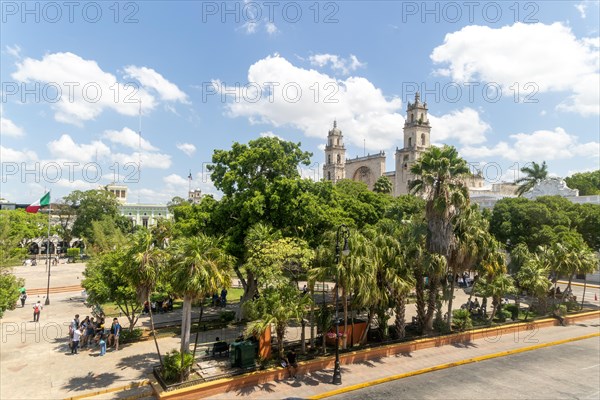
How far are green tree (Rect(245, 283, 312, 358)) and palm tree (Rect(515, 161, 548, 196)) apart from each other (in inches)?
2416

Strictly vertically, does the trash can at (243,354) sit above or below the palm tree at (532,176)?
below

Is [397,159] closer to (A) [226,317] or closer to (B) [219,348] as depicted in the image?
(A) [226,317]

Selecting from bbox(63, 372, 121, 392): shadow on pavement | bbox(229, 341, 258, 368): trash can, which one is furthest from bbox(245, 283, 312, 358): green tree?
bbox(63, 372, 121, 392): shadow on pavement

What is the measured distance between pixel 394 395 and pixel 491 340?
11.3m

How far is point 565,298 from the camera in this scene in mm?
31812

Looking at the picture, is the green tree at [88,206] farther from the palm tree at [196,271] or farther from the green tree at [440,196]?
the green tree at [440,196]

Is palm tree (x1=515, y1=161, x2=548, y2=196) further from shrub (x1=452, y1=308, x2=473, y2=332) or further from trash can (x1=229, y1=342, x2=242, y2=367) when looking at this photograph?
trash can (x1=229, y1=342, x2=242, y2=367)

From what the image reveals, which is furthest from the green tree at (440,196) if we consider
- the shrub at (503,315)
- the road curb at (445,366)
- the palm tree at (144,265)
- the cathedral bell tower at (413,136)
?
the cathedral bell tower at (413,136)

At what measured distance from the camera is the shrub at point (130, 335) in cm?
2114

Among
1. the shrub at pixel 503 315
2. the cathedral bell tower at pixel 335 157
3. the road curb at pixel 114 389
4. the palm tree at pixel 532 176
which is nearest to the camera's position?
the road curb at pixel 114 389

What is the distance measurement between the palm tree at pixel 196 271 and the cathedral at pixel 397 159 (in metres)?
55.5

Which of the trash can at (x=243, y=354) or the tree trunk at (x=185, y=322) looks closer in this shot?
the tree trunk at (x=185, y=322)

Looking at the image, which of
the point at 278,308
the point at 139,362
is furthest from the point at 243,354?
the point at 139,362

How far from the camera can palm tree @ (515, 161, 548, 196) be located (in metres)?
64.2
